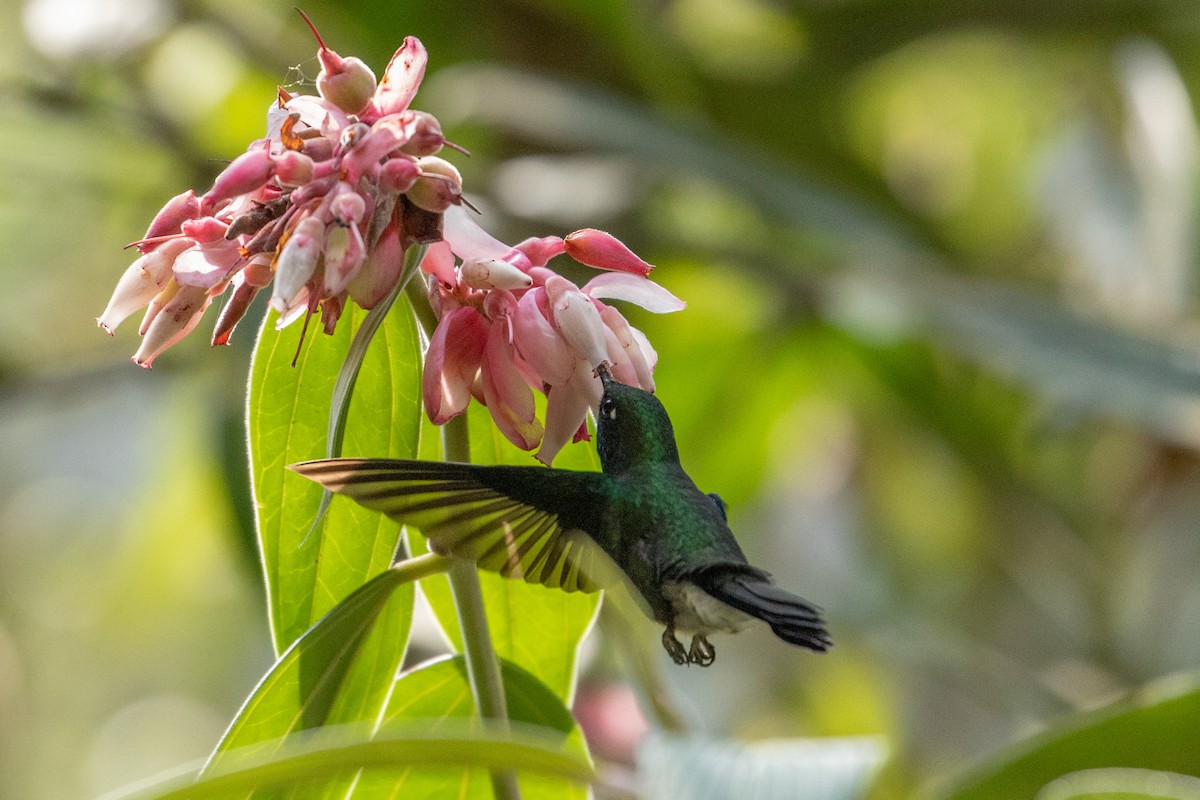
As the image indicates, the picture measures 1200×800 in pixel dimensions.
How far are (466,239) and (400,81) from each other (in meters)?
0.13

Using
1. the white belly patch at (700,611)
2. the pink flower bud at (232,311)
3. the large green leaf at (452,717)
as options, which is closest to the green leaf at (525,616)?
the large green leaf at (452,717)

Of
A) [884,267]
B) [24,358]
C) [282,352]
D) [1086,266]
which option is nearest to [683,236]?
[884,267]

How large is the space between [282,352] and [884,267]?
192 centimetres

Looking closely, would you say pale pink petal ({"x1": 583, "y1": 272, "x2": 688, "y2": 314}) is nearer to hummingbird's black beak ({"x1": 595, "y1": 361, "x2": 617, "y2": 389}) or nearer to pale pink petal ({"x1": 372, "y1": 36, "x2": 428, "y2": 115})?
hummingbird's black beak ({"x1": 595, "y1": 361, "x2": 617, "y2": 389})

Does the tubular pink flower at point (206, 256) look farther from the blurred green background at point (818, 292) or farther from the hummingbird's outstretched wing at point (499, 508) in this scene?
the blurred green background at point (818, 292)

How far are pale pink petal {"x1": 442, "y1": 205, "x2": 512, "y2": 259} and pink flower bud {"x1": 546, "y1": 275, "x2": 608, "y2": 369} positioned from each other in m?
0.07

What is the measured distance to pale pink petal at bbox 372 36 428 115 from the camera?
1037 millimetres

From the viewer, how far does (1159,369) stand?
8.05ft

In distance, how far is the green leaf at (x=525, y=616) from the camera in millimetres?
1233

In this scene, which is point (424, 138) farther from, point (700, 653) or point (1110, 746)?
point (1110, 746)

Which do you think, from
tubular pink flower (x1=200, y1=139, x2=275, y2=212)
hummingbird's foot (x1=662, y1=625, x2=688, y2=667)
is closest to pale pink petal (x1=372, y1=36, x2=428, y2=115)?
tubular pink flower (x1=200, y1=139, x2=275, y2=212)

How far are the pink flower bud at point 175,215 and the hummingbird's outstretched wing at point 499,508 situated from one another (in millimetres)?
241

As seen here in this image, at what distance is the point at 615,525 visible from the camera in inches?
44.1

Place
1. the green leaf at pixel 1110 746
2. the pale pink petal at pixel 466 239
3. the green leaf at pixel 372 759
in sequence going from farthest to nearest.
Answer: the green leaf at pixel 1110 746 → the pale pink petal at pixel 466 239 → the green leaf at pixel 372 759
